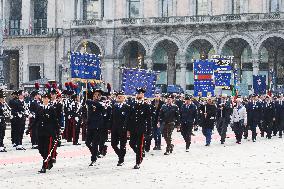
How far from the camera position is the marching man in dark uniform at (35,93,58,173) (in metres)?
13.1

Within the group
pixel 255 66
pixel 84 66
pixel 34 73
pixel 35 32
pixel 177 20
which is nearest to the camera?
pixel 84 66

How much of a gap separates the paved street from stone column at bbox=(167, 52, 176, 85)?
106 ft

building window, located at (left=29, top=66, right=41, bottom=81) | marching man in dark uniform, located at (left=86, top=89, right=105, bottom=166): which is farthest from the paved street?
building window, located at (left=29, top=66, right=41, bottom=81)

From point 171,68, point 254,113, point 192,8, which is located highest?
point 192,8

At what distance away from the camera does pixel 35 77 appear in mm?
54594

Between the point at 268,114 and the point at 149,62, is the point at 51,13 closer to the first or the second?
the point at 149,62

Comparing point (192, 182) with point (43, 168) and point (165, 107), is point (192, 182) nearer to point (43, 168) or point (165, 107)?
point (43, 168)

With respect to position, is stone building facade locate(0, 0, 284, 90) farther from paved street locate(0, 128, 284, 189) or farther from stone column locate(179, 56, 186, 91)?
paved street locate(0, 128, 284, 189)

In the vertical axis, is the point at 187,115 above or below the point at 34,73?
below

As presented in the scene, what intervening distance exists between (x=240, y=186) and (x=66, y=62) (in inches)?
1632

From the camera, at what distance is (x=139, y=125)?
14125 millimetres

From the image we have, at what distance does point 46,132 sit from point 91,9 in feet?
133

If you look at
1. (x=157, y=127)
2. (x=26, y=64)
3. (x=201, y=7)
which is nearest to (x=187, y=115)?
(x=157, y=127)

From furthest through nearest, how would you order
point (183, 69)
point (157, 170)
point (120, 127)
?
point (183, 69)
point (120, 127)
point (157, 170)
